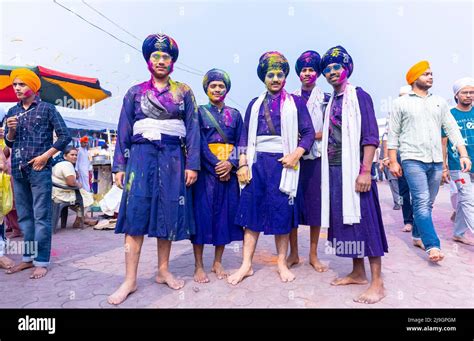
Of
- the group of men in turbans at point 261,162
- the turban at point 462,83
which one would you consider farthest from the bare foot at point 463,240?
the turban at point 462,83

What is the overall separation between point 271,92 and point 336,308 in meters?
2.03

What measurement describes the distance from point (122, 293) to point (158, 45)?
2166mm

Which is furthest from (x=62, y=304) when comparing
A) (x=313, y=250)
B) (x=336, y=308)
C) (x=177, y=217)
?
(x=313, y=250)

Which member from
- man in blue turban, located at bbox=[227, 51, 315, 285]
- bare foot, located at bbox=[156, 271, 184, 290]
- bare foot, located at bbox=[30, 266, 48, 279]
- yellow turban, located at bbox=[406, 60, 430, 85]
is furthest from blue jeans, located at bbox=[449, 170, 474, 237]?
bare foot, located at bbox=[30, 266, 48, 279]

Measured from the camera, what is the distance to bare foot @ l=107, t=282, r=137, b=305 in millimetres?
2465

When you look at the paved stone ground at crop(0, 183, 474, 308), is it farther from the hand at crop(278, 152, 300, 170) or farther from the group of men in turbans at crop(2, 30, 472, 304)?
the hand at crop(278, 152, 300, 170)

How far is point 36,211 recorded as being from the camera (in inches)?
128

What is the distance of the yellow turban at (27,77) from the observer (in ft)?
10.5

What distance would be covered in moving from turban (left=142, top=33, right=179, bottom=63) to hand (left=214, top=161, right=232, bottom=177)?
3.61 feet

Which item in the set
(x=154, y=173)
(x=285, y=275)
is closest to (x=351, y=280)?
(x=285, y=275)

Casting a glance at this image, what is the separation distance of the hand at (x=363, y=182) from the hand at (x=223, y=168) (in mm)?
1184

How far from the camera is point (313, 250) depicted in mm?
3379

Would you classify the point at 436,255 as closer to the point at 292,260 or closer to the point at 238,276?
the point at 292,260
